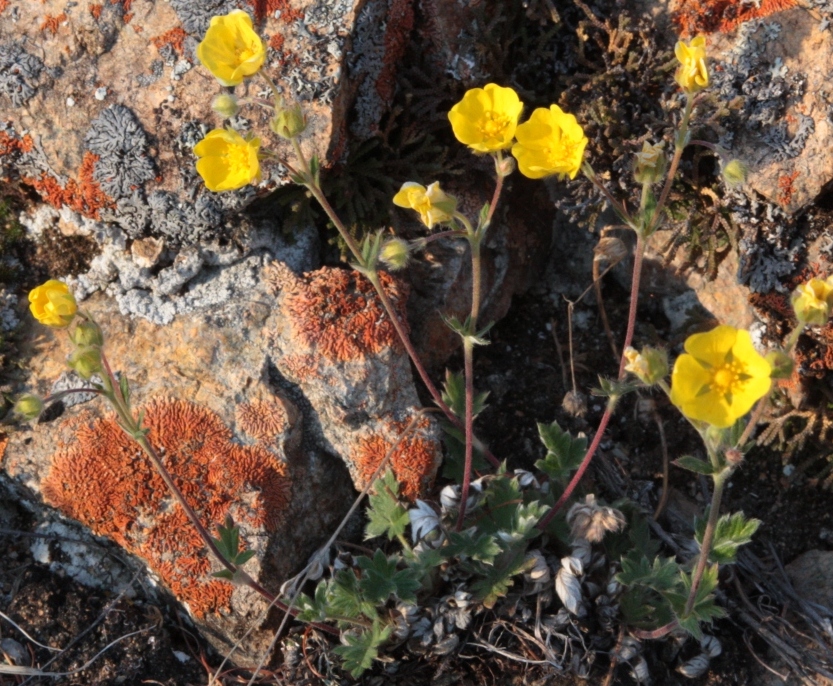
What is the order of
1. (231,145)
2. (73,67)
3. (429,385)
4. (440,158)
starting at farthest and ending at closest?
(440,158) → (73,67) → (429,385) → (231,145)

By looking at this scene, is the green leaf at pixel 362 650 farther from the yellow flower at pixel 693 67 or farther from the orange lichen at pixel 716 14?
the orange lichen at pixel 716 14

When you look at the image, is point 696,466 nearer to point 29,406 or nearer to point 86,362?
point 86,362

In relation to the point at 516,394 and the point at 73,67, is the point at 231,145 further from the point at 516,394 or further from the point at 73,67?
the point at 516,394

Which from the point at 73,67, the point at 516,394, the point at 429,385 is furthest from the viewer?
the point at 516,394

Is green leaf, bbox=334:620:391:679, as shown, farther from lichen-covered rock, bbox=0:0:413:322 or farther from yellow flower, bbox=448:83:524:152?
yellow flower, bbox=448:83:524:152

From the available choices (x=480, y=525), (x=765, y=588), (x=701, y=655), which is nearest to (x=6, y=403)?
(x=480, y=525)

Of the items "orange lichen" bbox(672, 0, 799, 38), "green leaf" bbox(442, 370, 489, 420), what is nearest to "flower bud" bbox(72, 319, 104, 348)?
"green leaf" bbox(442, 370, 489, 420)
